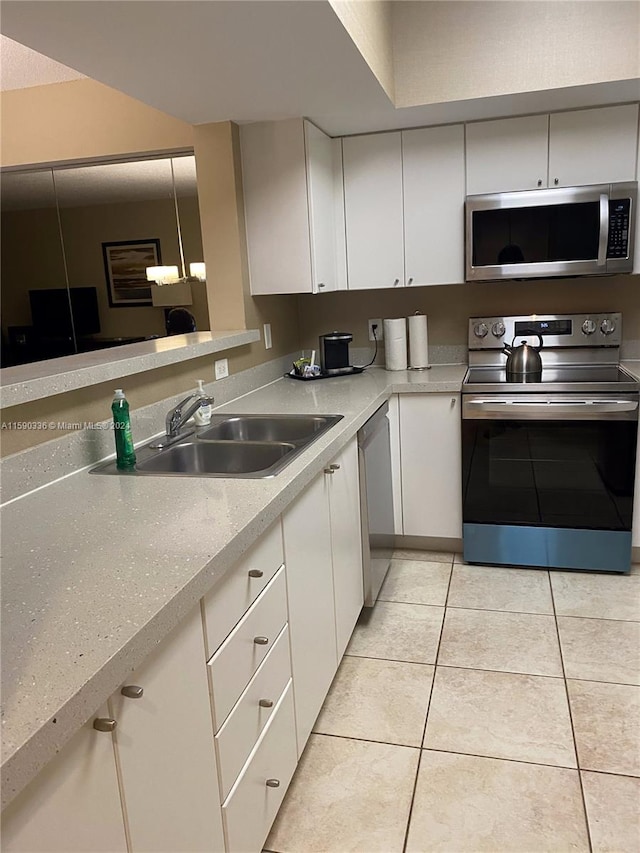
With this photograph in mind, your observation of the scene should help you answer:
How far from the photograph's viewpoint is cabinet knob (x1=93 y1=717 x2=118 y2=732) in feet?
2.90

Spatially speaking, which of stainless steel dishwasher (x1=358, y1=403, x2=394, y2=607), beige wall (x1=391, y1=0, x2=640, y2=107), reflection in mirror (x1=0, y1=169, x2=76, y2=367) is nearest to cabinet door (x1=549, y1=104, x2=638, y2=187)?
beige wall (x1=391, y1=0, x2=640, y2=107)

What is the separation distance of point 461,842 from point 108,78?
2.54 meters

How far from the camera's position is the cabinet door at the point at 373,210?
10.3 ft

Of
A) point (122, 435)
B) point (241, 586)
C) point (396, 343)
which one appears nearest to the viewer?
point (241, 586)

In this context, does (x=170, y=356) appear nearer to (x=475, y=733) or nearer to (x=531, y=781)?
(x=475, y=733)

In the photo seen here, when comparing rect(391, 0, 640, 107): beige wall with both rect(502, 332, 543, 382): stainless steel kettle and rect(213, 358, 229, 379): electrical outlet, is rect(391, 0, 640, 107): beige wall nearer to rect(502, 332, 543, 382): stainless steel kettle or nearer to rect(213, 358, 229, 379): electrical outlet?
rect(502, 332, 543, 382): stainless steel kettle

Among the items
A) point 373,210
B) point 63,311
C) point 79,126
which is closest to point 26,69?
point 79,126

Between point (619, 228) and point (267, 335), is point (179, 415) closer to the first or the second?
point (267, 335)

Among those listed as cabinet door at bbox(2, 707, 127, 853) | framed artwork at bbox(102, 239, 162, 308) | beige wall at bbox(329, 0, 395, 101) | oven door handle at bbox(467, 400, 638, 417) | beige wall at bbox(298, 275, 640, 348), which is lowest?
cabinet door at bbox(2, 707, 127, 853)

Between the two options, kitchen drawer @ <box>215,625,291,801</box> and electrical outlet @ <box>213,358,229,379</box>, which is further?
electrical outlet @ <box>213,358,229,379</box>

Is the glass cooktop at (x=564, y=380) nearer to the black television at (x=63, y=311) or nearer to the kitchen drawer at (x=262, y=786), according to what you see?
the kitchen drawer at (x=262, y=786)

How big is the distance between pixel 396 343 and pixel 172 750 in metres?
2.58

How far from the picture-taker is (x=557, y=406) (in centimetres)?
279

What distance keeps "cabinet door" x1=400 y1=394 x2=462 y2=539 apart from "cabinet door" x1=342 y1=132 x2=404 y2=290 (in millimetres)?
692
